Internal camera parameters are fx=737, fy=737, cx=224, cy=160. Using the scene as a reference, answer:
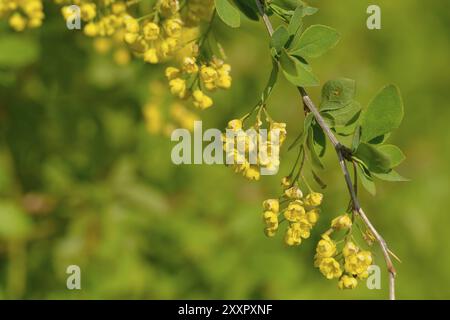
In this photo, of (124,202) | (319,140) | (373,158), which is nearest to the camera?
(373,158)

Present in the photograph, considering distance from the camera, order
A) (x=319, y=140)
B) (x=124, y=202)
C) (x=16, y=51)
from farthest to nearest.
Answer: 1. (x=124, y=202)
2. (x=16, y=51)
3. (x=319, y=140)

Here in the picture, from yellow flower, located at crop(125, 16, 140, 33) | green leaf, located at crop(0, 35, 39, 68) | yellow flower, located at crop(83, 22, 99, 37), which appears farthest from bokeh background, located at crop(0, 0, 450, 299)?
yellow flower, located at crop(125, 16, 140, 33)

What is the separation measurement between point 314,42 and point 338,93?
8 centimetres

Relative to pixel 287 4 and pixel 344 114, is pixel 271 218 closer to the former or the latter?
pixel 344 114

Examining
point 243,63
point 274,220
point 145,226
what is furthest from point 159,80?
point 274,220

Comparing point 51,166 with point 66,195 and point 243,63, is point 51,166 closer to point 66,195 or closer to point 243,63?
point 66,195

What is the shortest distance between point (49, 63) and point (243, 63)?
2.67 ft

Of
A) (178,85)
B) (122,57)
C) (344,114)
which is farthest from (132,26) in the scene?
(122,57)

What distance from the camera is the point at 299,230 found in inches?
41.4

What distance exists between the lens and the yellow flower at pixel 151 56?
3.85 ft

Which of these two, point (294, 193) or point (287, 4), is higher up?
point (287, 4)

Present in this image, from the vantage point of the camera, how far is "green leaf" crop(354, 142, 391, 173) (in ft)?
3.16

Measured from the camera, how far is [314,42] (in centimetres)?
106

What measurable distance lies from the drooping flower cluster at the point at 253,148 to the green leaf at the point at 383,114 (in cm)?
12
